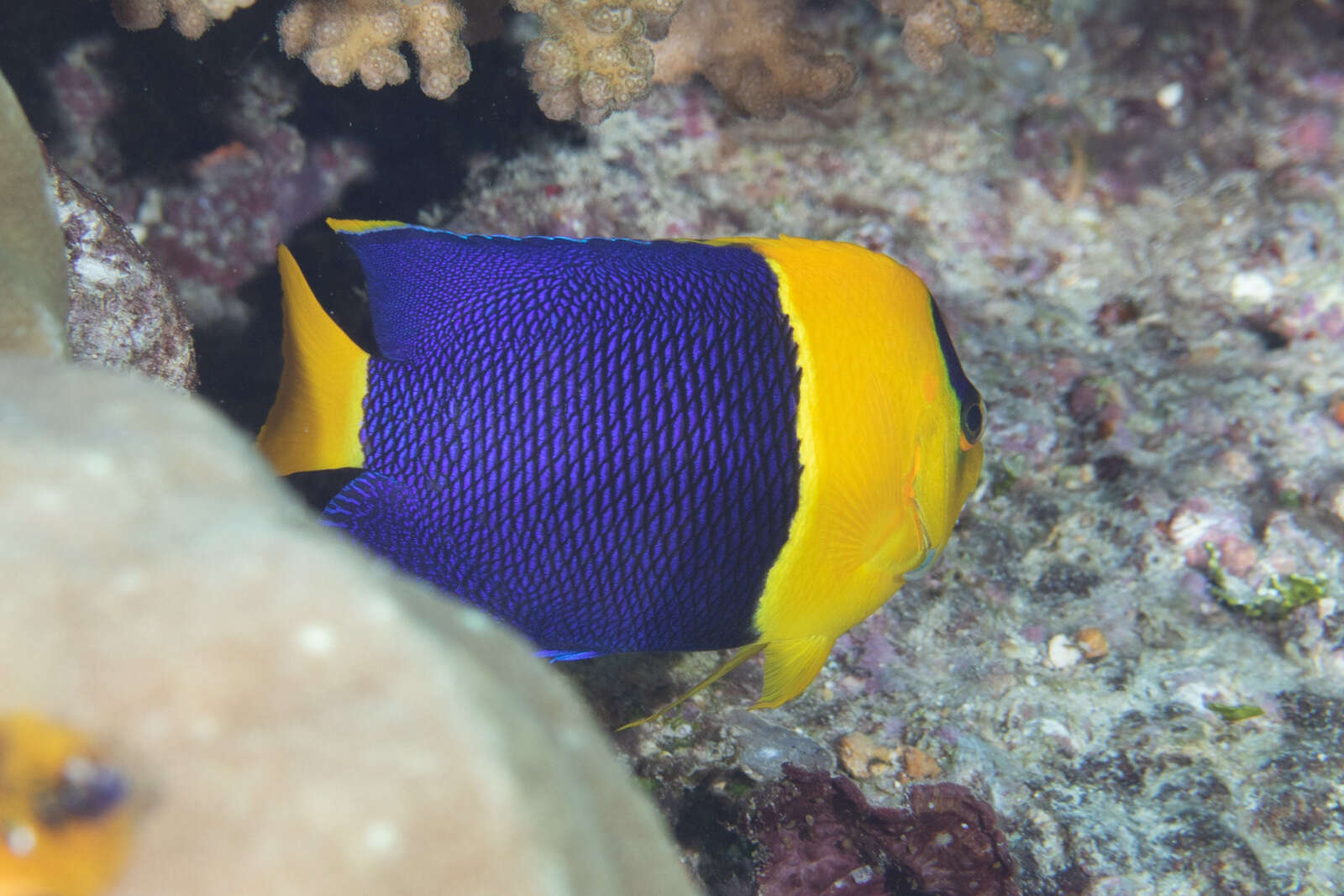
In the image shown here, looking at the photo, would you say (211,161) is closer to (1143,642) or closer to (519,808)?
(519,808)

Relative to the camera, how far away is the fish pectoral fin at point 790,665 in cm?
194

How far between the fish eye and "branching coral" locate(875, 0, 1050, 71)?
5.07 feet

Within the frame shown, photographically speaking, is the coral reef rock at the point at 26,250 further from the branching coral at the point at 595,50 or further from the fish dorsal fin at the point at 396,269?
the branching coral at the point at 595,50

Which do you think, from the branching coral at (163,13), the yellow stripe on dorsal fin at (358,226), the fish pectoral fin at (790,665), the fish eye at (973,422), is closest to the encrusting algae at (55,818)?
the yellow stripe on dorsal fin at (358,226)

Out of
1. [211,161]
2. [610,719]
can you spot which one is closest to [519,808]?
[610,719]

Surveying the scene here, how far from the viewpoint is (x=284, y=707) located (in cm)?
73

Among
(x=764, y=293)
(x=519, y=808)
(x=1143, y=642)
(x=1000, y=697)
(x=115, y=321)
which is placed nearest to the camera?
(x=519, y=808)

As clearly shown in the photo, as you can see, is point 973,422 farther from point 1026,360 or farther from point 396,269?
point 1026,360

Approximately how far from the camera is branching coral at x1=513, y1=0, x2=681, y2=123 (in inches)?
90.0

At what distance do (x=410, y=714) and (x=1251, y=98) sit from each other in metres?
4.12

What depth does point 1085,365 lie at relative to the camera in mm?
3094

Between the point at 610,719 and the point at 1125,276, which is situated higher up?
the point at 1125,276

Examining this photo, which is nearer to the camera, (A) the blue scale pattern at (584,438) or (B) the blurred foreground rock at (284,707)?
(B) the blurred foreground rock at (284,707)

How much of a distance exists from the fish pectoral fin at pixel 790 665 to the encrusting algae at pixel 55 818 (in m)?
1.40
